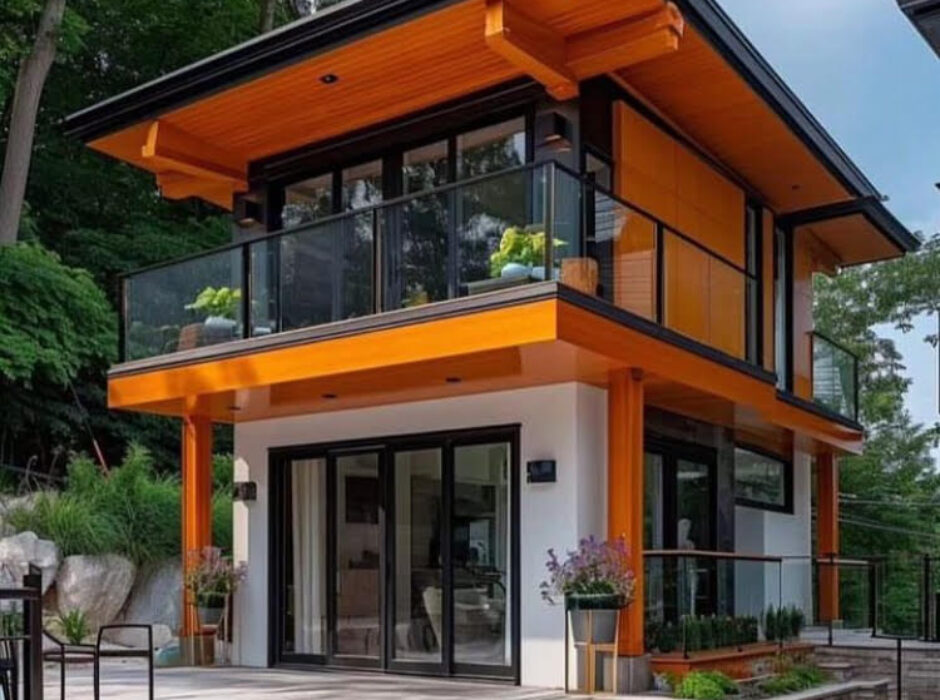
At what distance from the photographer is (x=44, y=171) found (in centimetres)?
2164

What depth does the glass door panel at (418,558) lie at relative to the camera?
10.6 metres

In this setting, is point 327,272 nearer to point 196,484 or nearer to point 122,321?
point 122,321

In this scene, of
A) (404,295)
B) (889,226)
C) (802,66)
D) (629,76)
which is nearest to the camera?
(404,295)

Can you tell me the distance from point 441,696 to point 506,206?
150 inches

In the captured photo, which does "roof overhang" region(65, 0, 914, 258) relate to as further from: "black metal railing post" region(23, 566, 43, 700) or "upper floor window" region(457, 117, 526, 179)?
"black metal railing post" region(23, 566, 43, 700)

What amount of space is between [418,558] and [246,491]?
2386 millimetres

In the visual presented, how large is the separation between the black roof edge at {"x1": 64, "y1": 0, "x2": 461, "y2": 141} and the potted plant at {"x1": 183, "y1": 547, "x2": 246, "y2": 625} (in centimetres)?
453

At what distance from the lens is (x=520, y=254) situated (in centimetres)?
901

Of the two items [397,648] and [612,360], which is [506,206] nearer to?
[612,360]

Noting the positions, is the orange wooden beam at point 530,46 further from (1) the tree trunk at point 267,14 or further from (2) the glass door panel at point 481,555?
(1) the tree trunk at point 267,14

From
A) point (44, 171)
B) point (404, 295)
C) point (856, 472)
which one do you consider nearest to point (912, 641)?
point (404, 295)

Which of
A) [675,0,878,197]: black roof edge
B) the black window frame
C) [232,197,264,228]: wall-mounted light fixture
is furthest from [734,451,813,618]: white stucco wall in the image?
[232,197,264,228]: wall-mounted light fixture

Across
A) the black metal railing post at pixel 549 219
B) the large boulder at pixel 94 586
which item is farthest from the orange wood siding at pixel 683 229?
the large boulder at pixel 94 586

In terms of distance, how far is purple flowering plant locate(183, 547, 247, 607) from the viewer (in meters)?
11.7
